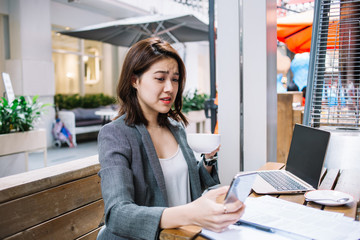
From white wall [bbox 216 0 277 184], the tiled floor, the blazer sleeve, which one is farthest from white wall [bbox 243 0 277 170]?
the tiled floor

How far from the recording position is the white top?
143 cm

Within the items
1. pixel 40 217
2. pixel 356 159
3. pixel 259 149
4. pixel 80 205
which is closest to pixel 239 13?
pixel 259 149

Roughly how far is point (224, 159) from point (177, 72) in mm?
1007

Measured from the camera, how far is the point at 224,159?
7.43 feet

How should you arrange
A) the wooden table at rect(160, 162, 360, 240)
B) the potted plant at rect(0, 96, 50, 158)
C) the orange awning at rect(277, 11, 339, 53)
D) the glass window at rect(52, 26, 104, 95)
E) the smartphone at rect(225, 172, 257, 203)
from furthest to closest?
the glass window at rect(52, 26, 104, 95) < the potted plant at rect(0, 96, 50, 158) < the orange awning at rect(277, 11, 339, 53) < the wooden table at rect(160, 162, 360, 240) < the smartphone at rect(225, 172, 257, 203)

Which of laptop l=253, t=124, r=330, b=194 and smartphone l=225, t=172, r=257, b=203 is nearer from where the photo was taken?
smartphone l=225, t=172, r=257, b=203

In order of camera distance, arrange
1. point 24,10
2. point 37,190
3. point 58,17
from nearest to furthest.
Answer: point 37,190 < point 24,10 < point 58,17

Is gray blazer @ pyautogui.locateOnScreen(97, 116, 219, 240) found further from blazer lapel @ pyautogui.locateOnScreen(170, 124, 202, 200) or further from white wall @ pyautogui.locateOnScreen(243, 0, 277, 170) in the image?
white wall @ pyautogui.locateOnScreen(243, 0, 277, 170)

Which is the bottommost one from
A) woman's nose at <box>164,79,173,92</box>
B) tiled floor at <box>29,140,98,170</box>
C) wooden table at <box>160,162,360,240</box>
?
tiled floor at <box>29,140,98,170</box>

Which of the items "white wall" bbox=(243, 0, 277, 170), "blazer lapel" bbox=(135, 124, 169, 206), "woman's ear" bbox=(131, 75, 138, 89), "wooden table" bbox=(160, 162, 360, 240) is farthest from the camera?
"white wall" bbox=(243, 0, 277, 170)

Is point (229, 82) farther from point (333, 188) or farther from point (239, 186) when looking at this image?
point (239, 186)

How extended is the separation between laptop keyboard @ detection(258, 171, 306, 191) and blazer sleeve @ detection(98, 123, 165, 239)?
0.63m

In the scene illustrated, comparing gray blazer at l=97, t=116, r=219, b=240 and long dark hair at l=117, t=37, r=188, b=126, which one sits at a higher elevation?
long dark hair at l=117, t=37, r=188, b=126

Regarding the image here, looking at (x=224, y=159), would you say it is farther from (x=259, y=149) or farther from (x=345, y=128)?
(x=345, y=128)
